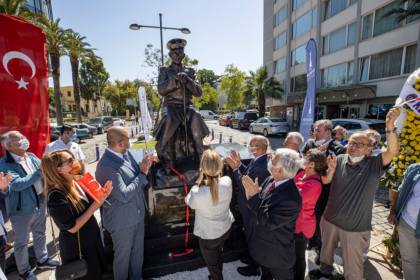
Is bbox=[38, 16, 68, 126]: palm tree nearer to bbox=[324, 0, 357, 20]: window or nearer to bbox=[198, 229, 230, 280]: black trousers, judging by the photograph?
bbox=[198, 229, 230, 280]: black trousers

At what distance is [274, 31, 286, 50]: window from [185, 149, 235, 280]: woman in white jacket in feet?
84.0

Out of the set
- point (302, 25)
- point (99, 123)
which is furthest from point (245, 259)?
point (302, 25)

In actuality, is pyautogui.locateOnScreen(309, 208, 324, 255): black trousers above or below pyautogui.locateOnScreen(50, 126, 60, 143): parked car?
below

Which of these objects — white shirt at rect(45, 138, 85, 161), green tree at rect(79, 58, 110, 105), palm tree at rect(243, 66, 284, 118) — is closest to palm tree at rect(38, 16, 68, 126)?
white shirt at rect(45, 138, 85, 161)

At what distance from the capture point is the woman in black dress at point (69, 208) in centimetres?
188

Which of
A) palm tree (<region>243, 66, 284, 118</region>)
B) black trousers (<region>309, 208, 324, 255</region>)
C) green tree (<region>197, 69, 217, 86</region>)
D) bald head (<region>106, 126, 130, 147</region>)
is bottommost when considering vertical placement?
black trousers (<region>309, 208, 324, 255</region>)

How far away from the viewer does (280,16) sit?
23.9 m

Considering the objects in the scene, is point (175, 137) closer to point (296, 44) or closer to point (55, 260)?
point (55, 260)

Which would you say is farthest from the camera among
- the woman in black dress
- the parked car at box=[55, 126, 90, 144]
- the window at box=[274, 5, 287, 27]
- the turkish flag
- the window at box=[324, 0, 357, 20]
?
the window at box=[274, 5, 287, 27]

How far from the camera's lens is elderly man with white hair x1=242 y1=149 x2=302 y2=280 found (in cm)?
200

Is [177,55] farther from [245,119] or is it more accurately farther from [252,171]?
[245,119]

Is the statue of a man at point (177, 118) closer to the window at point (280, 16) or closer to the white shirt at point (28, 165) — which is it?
the white shirt at point (28, 165)

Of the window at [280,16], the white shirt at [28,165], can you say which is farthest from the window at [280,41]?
the white shirt at [28,165]

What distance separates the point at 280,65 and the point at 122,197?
2618 centimetres
